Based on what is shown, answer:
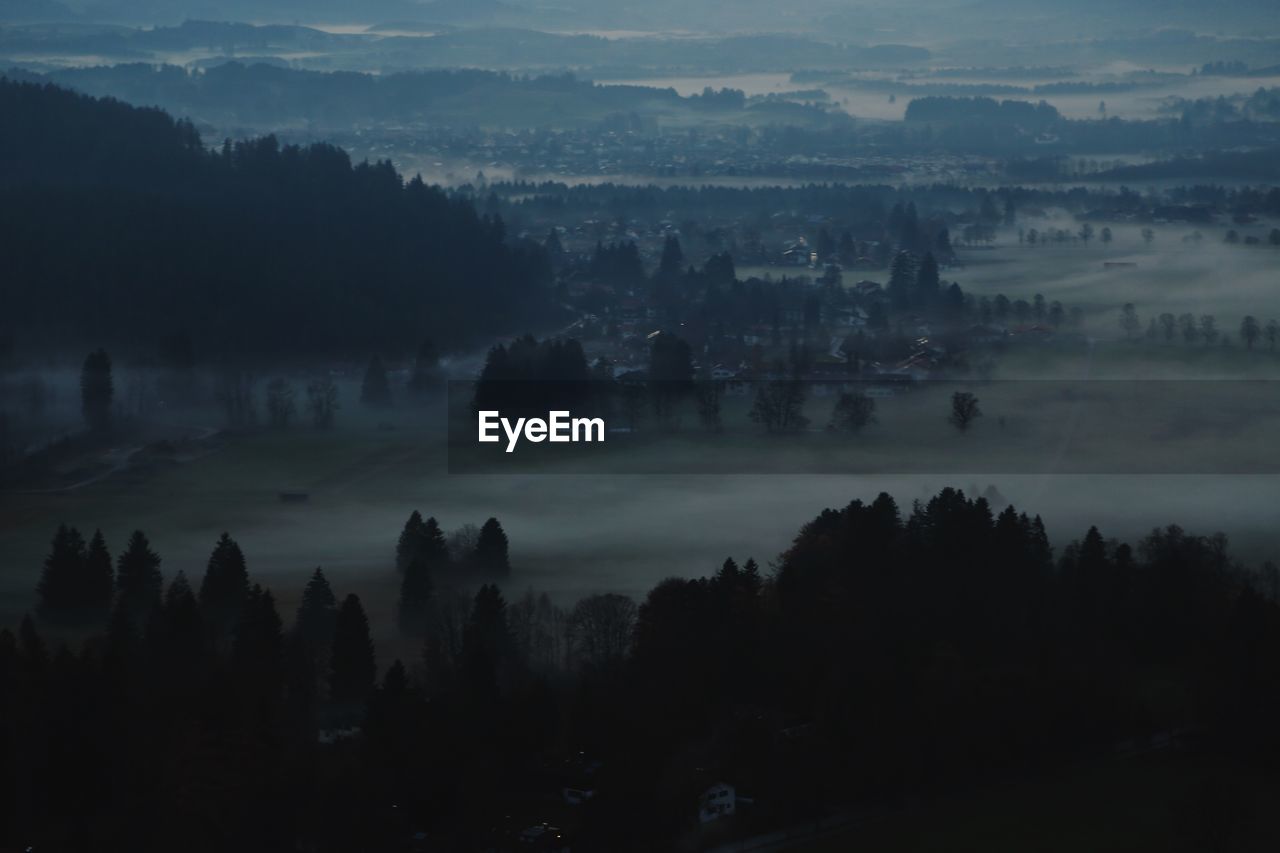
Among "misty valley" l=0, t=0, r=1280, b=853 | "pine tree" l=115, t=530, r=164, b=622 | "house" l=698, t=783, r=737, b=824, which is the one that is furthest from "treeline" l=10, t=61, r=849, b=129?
"house" l=698, t=783, r=737, b=824

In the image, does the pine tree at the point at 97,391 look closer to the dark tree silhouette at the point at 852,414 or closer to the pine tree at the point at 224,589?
the pine tree at the point at 224,589

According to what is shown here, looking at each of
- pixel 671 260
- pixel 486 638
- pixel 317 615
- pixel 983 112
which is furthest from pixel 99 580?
pixel 983 112

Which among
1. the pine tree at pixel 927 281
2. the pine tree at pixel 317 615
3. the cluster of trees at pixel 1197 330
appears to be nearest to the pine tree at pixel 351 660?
the pine tree at pixel 317 615

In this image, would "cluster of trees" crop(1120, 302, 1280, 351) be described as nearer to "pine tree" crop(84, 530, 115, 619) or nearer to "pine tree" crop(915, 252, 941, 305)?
"pine tree" crop(915, 252, 941, 305)

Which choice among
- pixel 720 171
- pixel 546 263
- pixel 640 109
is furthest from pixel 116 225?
pixel 640 109

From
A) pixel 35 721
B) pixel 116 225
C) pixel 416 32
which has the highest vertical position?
pixel 416 32

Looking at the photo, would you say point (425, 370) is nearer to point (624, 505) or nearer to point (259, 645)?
point (624, 505)

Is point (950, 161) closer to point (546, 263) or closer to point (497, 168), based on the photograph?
point (497, 168)
